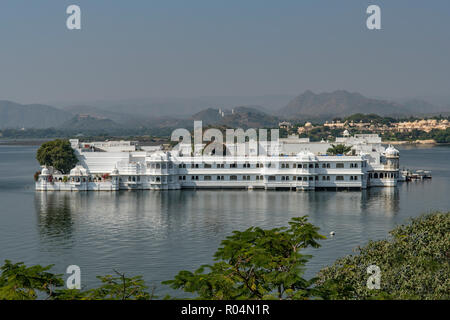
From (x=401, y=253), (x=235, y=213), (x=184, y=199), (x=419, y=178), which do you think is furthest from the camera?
(x=419, y=178)

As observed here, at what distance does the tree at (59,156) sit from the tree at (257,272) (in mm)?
55240

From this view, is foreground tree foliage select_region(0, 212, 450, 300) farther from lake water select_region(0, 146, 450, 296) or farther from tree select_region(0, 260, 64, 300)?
lake water select_region(0, 146, 450, 296)

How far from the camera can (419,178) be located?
77812 mm

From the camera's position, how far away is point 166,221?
4588cm

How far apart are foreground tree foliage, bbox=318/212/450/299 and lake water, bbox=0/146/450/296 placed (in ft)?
22.8

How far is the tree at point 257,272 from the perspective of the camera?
16.5 meters

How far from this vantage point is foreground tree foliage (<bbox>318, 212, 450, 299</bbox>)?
18625mm

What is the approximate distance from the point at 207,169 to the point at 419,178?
29701 millimetres

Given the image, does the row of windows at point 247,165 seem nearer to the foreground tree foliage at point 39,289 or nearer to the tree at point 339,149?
the tree at point 339,149

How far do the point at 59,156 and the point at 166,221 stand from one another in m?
31.2

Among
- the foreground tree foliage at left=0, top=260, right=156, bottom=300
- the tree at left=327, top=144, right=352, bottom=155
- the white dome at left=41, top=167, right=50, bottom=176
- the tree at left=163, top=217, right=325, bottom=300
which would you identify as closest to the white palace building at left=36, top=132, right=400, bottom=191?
the white dome at left=41, top=167, right=50, bottom=176

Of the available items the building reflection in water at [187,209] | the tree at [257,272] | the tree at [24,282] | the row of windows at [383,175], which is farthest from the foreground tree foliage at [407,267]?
the row of windows at [383,175]
